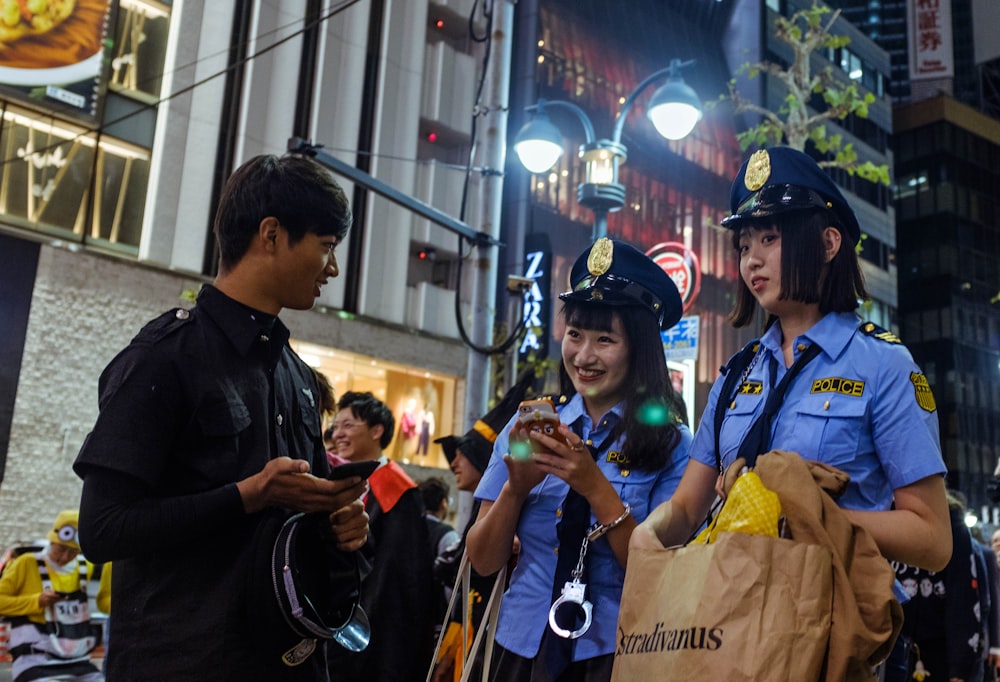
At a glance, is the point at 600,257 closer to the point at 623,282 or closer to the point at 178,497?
the point at 623,282

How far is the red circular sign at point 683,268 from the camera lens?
45.1 ft

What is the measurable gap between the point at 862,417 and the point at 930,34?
138ft

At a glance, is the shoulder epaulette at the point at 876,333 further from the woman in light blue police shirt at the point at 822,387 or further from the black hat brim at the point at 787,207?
the black hat brim at the point at 787,207

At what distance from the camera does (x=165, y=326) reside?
102 inches

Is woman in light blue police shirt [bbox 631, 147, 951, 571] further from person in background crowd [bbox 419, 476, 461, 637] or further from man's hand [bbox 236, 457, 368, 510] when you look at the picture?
person in background crowd [bbox 419, 476, 461, 637]

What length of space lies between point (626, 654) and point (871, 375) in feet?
3.32

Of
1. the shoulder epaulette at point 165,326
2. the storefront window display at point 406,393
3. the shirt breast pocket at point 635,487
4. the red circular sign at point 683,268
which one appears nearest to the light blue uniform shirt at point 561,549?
the shirt breast pocket at point 635,487

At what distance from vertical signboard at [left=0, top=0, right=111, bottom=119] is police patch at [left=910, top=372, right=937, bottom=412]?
18382 millimetres

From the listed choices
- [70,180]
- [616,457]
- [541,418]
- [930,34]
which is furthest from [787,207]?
→ [930,34]

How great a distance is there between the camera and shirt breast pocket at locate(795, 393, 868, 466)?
95.6 inches

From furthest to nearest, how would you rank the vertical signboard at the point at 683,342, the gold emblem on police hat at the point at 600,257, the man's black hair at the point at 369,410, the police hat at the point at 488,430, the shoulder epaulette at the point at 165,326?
the vertical signboard at the point at 683,342 → the man's black hair at the point at 369,410 → the police hat at the point at 488,430 → the gold emblem on police hat at the point at 600,257 → the shoulder epaulette at the point at 165,326

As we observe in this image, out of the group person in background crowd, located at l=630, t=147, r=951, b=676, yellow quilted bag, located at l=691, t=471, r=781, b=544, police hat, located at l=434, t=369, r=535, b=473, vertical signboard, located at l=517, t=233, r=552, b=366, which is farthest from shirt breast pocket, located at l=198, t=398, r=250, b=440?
vertical signboard, located at l=517, t=233, r=552, b=366

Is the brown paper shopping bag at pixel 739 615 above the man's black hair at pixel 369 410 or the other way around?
the other way around

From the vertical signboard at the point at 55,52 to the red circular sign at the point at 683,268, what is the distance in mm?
11667
